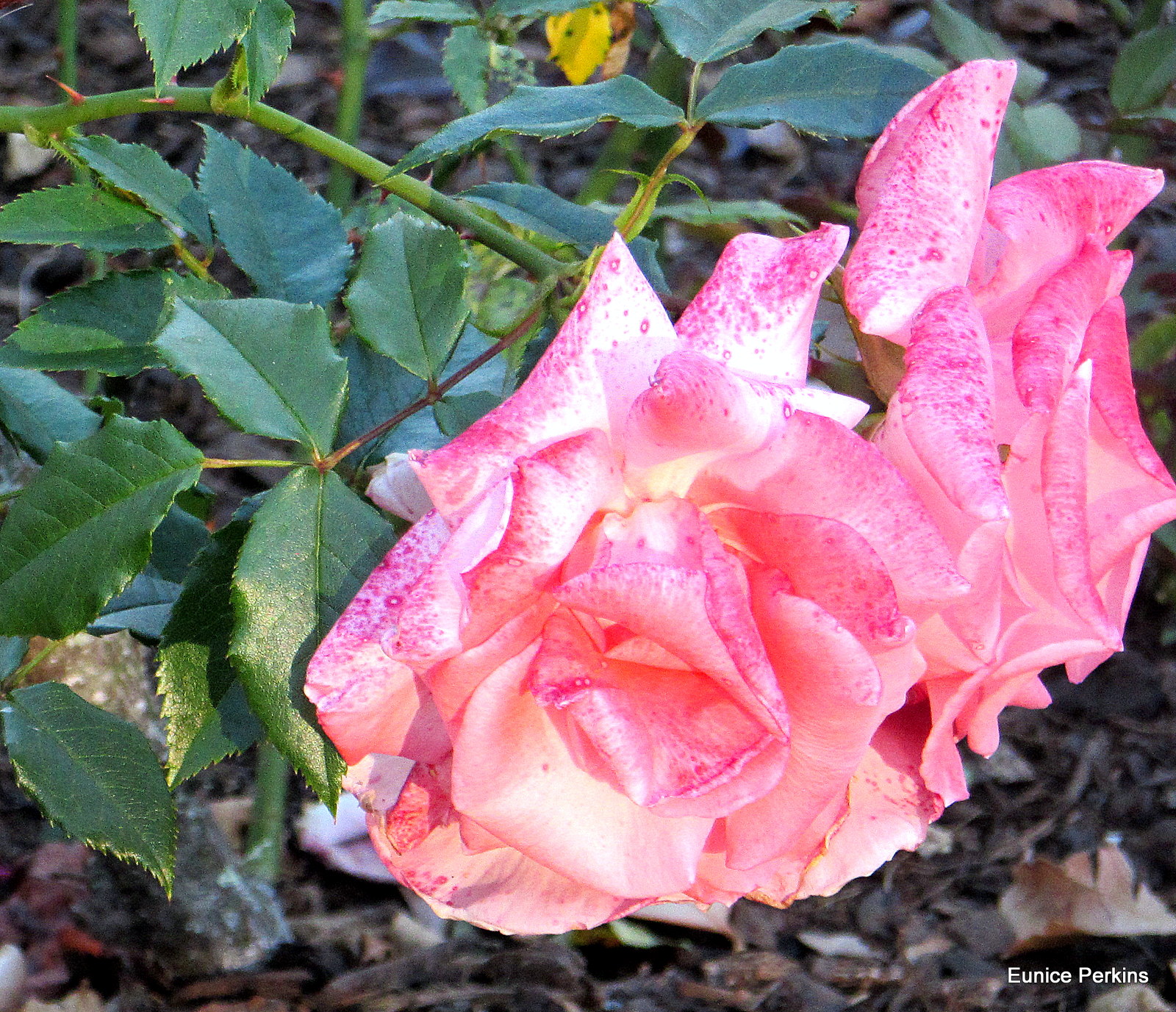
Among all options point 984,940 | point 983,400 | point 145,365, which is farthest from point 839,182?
point 983,400

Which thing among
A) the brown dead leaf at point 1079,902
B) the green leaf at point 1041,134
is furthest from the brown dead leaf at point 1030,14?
the brown dead leaf at point 1079,902

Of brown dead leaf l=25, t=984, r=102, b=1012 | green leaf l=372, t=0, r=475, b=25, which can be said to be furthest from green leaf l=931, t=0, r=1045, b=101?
brown dead leaf l=25, t=984, r=102, b=1012

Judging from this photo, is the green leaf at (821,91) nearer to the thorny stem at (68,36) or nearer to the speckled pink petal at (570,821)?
the speckled pink petal at (570,821)

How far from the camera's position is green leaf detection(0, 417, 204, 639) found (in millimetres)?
554

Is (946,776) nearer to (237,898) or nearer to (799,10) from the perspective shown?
(799,10)

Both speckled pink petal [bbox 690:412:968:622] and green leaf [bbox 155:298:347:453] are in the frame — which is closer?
speckled pink petal [bbox 690:412:968:622]

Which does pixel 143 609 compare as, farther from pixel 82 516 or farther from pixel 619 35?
pixel 619 35

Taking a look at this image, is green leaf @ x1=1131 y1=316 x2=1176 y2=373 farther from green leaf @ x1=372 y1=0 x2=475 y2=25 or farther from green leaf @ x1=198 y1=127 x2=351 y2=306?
green leaf @ x1=198 y1=127 x2=351 y2=306

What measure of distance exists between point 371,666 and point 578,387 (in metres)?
0.13

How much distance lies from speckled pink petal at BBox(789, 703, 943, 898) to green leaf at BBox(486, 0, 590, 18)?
1.69 ft

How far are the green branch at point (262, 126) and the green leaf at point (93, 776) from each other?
1.09ft

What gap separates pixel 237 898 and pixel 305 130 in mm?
886

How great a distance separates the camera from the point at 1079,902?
143cm

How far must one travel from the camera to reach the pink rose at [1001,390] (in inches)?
18.0
